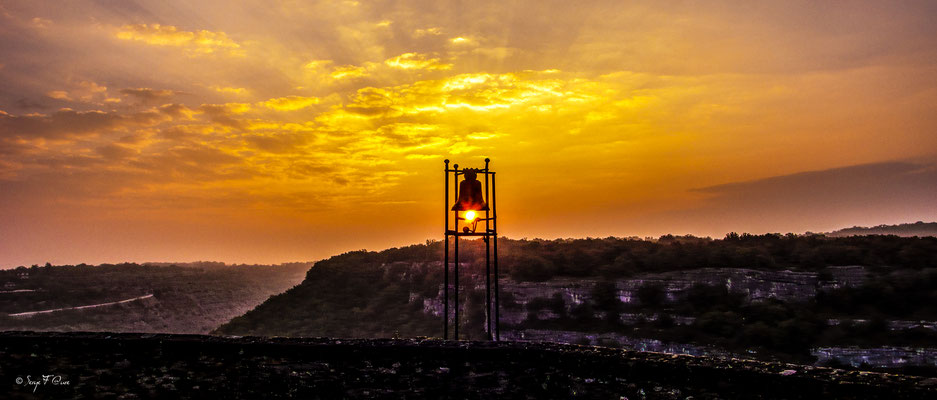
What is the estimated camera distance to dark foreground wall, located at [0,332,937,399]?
5910 mm

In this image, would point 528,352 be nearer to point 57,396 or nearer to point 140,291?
point 57,396

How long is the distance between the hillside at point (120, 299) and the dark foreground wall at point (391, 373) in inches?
3169

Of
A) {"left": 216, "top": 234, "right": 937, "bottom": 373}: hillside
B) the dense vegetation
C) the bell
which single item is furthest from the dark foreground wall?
the dense vegetation

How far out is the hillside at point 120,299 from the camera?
80125 millimetres

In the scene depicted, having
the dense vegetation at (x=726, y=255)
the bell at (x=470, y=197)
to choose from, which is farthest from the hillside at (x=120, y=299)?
the bell at (x=470, y=197)

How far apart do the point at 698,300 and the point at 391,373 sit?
36.6 m

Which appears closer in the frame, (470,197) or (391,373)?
(391,373)

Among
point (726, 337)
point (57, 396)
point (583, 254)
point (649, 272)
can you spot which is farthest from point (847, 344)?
point (57, 396)

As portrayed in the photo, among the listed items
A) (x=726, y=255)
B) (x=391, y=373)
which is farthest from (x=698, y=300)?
(x=391, y=373)

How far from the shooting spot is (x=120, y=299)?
9231 centimetres

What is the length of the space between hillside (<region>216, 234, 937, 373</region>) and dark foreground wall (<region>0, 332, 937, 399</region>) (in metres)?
26.3

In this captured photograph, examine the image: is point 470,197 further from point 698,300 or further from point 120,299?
point 120,299

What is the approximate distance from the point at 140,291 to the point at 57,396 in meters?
110

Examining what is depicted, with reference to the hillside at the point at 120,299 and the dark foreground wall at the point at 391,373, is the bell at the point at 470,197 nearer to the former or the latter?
the dark foreground wall at the point at 391,373
